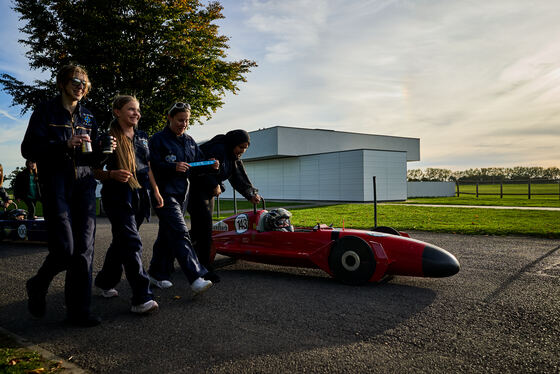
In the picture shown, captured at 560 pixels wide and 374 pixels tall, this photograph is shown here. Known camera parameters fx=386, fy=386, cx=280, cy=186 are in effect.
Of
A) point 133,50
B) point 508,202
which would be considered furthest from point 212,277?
point 508,202

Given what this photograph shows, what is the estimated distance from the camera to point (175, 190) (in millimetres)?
4082

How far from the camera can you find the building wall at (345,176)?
26547mm

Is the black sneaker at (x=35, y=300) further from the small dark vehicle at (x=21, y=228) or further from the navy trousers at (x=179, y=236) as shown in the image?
the small dark vehicle at (x=21, y=228)

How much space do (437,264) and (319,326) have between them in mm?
1714

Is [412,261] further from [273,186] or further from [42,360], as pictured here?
[273,186]

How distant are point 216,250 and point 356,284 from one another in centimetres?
204

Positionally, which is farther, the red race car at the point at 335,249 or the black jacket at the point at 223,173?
the black jacket at the point at 223,173

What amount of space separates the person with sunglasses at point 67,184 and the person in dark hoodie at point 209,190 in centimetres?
148

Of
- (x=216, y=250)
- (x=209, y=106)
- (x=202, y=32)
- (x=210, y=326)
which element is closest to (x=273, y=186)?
(x=209, y=106)

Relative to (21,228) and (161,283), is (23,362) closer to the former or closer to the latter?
(161,283)

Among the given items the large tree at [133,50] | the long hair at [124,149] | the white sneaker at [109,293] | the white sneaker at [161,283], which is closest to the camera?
the long hair at [124,149]

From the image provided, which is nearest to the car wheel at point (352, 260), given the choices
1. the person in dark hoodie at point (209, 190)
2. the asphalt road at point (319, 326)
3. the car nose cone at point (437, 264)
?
the asphalt road at point (319, 326)

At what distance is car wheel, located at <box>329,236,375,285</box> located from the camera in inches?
170

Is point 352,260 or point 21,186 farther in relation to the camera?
point 21,186
